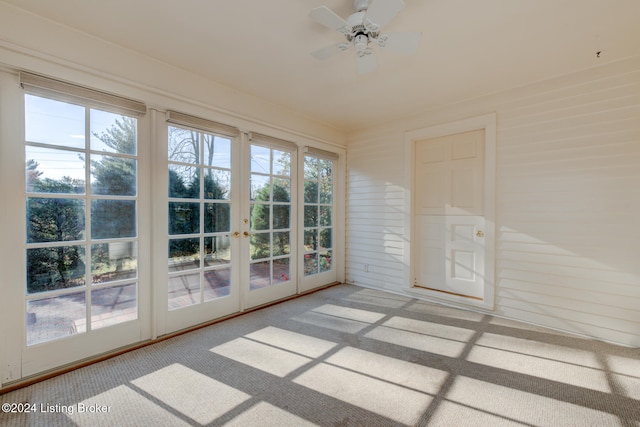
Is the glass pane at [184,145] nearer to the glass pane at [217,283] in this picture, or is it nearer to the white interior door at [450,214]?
the glass pane at [217,283]

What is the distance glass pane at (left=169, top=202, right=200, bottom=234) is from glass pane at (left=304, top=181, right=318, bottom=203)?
5.29 feet

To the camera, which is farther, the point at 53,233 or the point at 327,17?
the point at 53,233

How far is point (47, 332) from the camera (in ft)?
6.98

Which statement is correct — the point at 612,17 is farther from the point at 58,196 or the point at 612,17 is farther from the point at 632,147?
the point at 58,196

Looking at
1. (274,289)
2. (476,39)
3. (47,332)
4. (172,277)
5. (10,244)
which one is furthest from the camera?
(274,289)

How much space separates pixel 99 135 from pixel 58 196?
22.7 inches

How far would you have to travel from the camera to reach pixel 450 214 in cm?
369

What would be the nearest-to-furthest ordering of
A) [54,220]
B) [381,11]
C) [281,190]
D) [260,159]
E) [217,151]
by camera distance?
[381,11], [54,220], [217,151], [260,159], [281,190]

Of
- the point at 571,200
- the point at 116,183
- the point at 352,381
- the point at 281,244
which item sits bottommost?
the point at 352,381

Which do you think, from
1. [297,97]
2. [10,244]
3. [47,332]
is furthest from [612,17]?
[47,332]

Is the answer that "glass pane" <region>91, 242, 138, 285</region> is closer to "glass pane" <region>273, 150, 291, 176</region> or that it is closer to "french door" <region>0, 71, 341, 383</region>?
"french door" <region>0, 71, 341, 383</region>

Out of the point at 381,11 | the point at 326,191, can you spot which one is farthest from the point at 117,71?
the point at 326,191

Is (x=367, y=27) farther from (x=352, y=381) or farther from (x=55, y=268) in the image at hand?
(x=55, y=268)

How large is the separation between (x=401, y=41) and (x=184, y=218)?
A: 2441mm
